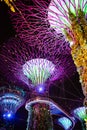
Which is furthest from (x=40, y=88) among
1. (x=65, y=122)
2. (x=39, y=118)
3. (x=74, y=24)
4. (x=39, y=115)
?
(x=65, y=122)

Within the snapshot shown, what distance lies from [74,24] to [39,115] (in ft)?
27.5

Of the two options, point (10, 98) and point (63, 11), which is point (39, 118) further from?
point (63, 11)

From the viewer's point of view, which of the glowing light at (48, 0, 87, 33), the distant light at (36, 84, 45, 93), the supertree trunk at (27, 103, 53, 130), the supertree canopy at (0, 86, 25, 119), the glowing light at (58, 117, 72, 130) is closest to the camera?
the glowing light at (48, 0, 87, 33)

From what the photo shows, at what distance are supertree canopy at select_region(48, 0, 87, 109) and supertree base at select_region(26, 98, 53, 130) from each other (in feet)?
23.7

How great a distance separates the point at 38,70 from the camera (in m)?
18.7

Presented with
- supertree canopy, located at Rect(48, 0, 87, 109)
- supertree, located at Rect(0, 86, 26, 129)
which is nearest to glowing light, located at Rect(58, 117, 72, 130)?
supertree, located at Rect(0, 86, 26, 129)

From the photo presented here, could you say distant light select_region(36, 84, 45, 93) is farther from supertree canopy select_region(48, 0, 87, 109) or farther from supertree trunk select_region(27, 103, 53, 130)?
supertree canopy select_region(48, 0, 87, 109)

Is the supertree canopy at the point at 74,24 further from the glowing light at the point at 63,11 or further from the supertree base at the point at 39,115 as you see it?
the supertree base at the point at 39,115

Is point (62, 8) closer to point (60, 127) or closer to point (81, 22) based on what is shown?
point (81, 22)

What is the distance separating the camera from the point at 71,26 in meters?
11.5

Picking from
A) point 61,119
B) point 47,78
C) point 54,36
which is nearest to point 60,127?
point 61,119

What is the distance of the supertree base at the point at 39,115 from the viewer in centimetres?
1777

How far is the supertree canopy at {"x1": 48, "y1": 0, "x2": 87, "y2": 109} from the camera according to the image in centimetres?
1029

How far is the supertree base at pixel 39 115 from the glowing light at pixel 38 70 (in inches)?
52.6
